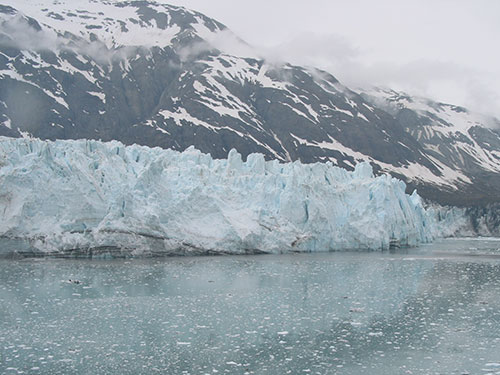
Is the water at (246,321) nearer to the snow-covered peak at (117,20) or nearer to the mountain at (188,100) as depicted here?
the mountain at (188,100)

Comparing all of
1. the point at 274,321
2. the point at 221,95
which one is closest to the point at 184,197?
the point at 274,321

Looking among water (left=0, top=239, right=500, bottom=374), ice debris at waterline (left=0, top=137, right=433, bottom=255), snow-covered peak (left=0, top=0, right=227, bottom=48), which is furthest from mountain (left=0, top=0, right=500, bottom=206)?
water (left=0, top=239, right=500, bottom=374)

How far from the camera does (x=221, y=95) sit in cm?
11375

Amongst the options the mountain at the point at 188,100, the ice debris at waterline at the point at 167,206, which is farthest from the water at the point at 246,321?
the mountain at the point at 188,100

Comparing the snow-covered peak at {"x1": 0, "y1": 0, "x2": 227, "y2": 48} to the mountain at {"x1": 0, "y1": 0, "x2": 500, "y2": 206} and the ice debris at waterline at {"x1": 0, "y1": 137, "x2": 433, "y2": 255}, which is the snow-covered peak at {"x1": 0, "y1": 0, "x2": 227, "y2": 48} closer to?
the mountain at {"x1": 0, "y1": 0, "x2": 500, "y2": 206}

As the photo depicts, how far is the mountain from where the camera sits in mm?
97562

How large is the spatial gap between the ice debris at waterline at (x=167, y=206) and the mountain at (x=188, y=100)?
152ft

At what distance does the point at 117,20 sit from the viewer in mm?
151500

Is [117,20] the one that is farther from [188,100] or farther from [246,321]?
[246,321]

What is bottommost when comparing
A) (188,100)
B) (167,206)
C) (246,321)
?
(246,321)

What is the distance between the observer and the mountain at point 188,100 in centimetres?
9756

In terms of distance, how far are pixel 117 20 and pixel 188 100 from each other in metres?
57.9

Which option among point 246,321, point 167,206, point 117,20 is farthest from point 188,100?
point 246,321

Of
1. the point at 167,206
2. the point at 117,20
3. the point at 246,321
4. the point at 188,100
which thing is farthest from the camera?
the point at 117,20
